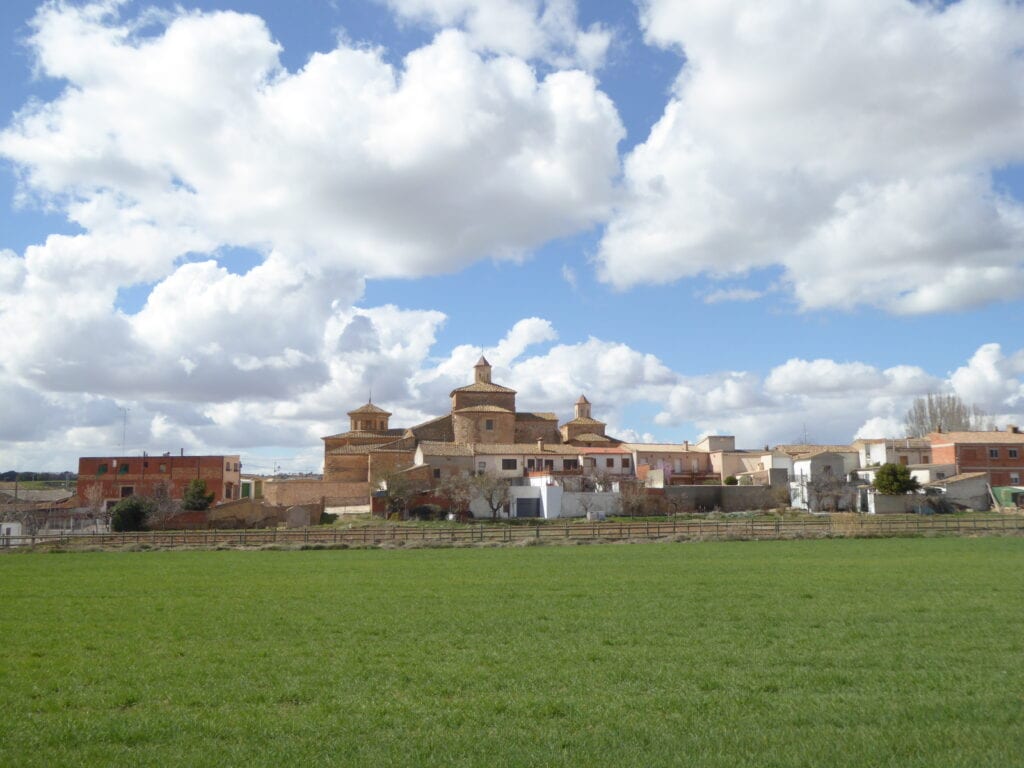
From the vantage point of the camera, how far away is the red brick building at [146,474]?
7444 cm

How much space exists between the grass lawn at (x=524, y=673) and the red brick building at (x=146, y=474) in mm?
53957

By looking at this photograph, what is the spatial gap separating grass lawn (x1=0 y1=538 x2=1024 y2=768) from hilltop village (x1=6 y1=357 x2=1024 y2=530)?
4296 centimetres

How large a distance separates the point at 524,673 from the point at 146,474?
2811 inches

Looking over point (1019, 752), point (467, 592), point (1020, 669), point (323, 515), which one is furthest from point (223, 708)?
point (323, 515)

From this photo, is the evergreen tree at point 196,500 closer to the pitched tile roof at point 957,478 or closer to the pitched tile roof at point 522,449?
the pitched tile roof at point 522,449

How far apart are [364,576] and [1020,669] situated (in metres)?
19.0

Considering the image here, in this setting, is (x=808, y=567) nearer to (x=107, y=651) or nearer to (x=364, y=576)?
(x=364, y=576)

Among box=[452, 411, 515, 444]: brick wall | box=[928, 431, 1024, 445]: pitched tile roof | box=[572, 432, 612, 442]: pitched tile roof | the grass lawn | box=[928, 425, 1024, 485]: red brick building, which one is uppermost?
box=[452, 411, 515, 444]: brick wall

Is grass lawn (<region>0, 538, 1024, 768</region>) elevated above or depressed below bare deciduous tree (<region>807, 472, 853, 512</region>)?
below

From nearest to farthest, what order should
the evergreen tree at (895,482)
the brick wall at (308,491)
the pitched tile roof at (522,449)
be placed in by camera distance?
1. the evergreen tree at (895,482)
2. the brick wall at (308,491)
3. the pitched tile roof at (522,449)

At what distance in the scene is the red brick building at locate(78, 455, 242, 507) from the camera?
74.4 m

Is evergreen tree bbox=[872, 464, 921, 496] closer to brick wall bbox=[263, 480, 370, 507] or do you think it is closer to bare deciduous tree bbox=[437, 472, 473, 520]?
bare deciduous tree bbox=[437, 472, 473, 520]

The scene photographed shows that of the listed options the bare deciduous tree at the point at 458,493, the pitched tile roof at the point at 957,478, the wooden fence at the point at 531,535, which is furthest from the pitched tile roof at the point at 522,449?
the pitched tile roof at the point at 957,478

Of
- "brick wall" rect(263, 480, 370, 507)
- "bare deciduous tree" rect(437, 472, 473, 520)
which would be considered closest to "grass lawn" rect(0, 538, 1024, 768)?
"bare deciduous tree" rect(437, 472, 473, 520)
